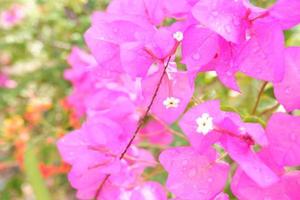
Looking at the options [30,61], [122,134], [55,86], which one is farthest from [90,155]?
[30,61]

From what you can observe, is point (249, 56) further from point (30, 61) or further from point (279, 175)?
point (30, 61)

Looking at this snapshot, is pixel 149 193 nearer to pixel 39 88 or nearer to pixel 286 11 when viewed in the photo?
pixel 286 11

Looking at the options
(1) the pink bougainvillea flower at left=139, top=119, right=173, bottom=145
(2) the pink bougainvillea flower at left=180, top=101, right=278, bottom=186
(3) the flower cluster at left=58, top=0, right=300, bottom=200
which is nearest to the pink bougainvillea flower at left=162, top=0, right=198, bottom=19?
(3) the flower cluster at left=58, top=0, right=300, bottom=200

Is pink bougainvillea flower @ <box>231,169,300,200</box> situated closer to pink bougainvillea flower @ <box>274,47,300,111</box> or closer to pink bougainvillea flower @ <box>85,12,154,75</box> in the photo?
pink bougainvillea flower @ <box>274,47,300,111</box>

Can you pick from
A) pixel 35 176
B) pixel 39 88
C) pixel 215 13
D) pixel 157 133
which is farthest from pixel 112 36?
pixel 39 88

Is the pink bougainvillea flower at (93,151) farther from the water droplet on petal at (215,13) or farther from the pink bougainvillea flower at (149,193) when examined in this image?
the water droplet on petal at (215,13)
